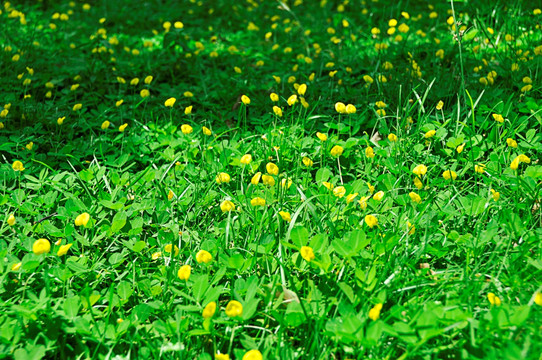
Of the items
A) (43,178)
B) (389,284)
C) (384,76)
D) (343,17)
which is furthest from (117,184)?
(343,17)

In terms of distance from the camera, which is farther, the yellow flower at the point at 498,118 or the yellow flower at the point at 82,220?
the yellow flower at the point at 498,118

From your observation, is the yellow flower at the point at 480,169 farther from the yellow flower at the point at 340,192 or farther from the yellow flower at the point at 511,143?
the yellow flower at the point at 340,192

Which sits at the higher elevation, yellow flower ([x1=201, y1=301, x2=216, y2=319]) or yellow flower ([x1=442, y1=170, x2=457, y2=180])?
yellow flower ([x1=442, y1=170, x2=457, y2=180])

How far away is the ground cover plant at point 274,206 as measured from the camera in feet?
5.56

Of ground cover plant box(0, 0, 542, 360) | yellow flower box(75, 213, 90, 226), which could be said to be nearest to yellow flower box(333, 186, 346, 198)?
ground cover plant box(0, 0, 542, 360)

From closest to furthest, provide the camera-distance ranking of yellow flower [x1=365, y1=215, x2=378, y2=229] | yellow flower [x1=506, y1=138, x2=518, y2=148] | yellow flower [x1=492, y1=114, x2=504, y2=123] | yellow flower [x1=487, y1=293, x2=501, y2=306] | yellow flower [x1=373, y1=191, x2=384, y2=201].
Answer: yellow flower [x1=487, y1=293, x2=501, y2=306] → yellow flower [x1=365, y1=215, x2=378, y2=229] → yellow flower [x1=373, y1=191, x2=384, y2=201] → yellow flower [x1=506, y1=138, x2=518, y2=148] → yellow flower [x1=492, y1=114, x2=504, y2=123]

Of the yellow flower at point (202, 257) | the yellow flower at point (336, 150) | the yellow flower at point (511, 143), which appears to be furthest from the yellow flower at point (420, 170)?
the yellow flower at point (202, 257)

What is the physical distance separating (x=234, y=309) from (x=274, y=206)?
2.17 ft

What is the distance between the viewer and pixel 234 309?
169cm

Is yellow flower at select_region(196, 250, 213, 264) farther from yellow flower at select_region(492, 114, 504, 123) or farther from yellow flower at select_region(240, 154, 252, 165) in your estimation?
yellow flower at select_region(492, 114, 504, 123)

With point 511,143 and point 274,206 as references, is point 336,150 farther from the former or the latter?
point 511,143

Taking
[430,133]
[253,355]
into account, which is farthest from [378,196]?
[253,355]

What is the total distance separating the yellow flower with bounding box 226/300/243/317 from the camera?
168cm

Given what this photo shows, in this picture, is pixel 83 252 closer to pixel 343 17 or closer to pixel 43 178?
pixel 43 178
